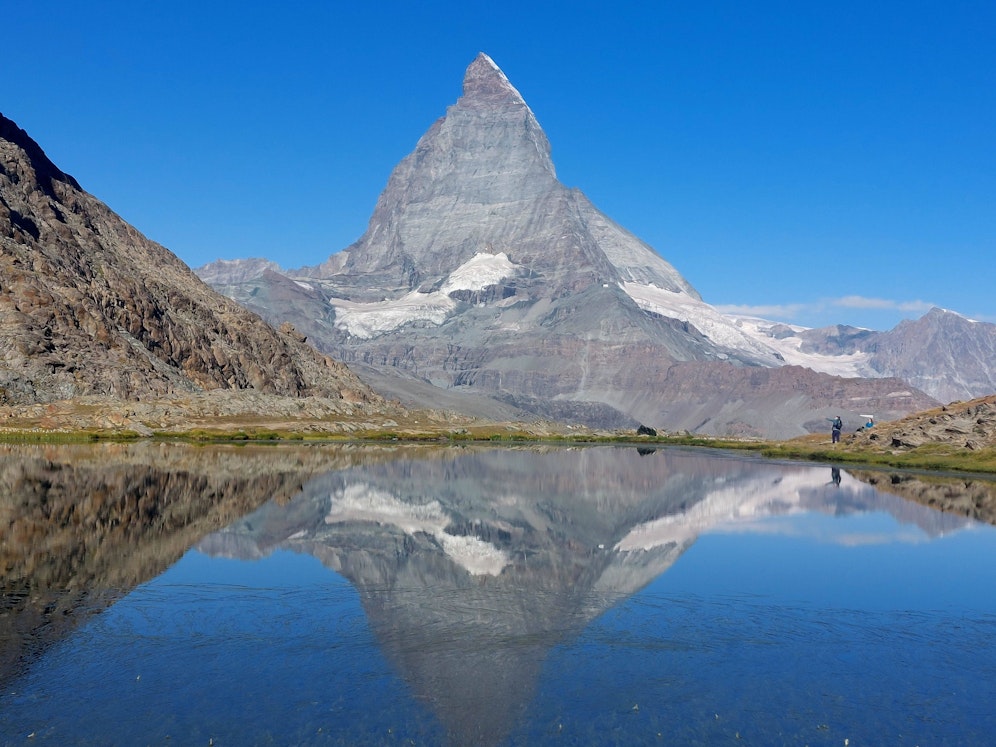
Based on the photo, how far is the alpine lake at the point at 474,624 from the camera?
959 inches

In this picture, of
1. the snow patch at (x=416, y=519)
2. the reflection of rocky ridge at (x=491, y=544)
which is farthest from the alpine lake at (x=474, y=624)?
the snow patch at (x=416, y=519)

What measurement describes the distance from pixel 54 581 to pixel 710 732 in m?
25.1

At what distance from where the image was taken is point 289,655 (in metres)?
29.2

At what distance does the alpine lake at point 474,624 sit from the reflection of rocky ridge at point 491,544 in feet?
0.66

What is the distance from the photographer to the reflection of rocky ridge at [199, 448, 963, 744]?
29.1 meters

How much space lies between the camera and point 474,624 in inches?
1324

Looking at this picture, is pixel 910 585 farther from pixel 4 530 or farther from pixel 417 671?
pixel 4 530

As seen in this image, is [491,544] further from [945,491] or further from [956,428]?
[956,428]

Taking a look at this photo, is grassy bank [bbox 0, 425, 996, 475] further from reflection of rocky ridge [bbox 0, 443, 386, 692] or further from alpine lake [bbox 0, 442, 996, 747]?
alpine lake [bbox 0, 442, 996, 747]

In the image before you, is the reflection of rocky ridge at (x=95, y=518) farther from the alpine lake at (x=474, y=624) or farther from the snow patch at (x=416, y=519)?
the snow patch at (x=416, y=519)

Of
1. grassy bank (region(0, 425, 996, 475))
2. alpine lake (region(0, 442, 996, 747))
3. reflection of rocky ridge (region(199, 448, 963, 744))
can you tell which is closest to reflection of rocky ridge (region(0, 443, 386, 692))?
alpine lake (region(0, 442, 996, 747))

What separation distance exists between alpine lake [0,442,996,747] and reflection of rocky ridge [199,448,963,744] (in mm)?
202

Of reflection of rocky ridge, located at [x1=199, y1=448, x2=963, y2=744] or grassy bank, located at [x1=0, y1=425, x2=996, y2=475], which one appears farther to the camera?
grassy bank, located at [x1=0, y1=425, x2=996, y2=475]

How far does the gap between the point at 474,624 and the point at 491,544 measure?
63.5 ft
